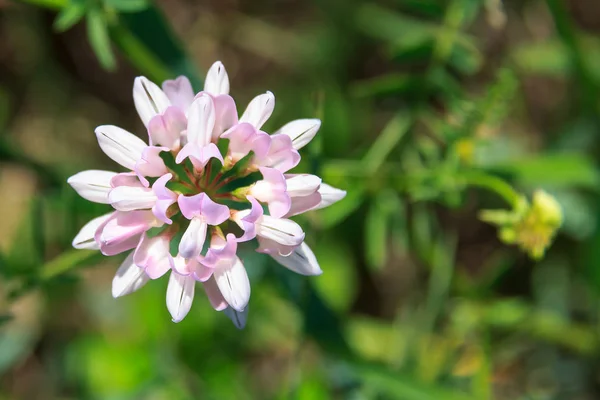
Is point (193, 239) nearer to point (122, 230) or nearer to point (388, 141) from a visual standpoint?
point (122, 230)

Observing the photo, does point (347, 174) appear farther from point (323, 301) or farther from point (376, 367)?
point (376, 367)

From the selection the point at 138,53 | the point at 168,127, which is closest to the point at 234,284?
the point at 168,127

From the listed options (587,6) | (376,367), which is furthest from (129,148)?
(587,6)

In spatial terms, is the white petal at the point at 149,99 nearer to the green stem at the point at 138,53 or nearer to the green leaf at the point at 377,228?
the green stem at the point at 138,53

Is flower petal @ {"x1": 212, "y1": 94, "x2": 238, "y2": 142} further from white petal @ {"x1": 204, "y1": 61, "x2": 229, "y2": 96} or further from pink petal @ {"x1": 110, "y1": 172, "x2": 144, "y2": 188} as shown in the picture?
pink petal @ {"x1": 110, "y1": 172, "x2": 144, "y2": 188}

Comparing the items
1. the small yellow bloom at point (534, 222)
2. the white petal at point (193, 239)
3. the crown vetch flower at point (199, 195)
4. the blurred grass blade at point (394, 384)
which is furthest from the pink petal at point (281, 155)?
the blurred grass blade at point (394, 384)
